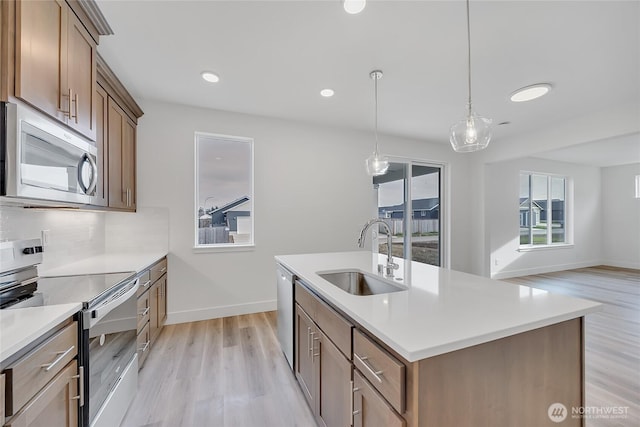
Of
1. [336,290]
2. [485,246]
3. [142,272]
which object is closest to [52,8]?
[142,272]

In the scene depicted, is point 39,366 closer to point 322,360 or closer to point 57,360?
point 57,360

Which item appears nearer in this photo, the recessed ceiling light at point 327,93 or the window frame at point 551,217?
the recessed ceiling light at point 327,93

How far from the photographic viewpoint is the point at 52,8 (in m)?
1.37

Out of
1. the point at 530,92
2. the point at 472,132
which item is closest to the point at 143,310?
the point at 472,132

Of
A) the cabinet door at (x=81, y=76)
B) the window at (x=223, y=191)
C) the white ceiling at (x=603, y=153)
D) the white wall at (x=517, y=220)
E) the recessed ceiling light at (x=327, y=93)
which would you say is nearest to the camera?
the cabinet door at (x=81, y=76)

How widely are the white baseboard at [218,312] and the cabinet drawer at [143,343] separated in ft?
2.65

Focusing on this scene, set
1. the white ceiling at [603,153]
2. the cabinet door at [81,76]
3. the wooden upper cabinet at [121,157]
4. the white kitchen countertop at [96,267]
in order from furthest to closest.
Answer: the white ceiling at [603,153] < the wooden upper cabinet at [121,157] < the white kitchen countertop at [96,267] < the cabinet door at [81,76]

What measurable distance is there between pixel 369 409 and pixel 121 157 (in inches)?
119

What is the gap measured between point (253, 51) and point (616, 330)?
4777 millimetres

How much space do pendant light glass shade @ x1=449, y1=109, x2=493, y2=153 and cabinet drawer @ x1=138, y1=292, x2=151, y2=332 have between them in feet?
8.95

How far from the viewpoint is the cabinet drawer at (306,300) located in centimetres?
161

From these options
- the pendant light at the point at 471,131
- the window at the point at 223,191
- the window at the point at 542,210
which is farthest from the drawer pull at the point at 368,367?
the window at the point at 542,210

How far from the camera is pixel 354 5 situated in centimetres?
171

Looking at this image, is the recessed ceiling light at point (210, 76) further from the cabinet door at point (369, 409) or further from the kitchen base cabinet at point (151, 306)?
the cabinet door at point (369, 409)
